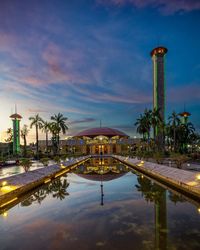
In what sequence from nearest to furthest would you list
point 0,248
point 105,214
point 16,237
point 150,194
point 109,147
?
1. point 0,248
2. point 16,237
3. point 105,214
4. point 150,194
5. point 109,147

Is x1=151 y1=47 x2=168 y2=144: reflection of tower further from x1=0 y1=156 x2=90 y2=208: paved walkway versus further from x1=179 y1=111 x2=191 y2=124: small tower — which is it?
x1=179 y1=111 x2=191 y2=124: small tower

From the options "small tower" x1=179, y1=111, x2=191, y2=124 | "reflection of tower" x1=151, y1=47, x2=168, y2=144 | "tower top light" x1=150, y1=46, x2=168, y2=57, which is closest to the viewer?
"reflection of tower" x1=151, y1=47, x2=168, y2=144

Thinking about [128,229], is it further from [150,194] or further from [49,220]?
[150,194]

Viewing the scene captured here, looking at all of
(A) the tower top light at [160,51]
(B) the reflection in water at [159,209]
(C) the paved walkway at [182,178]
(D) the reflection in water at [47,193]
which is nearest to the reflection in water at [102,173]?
(D) the reflection in water at [47,193]

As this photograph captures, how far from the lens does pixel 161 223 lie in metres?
8.29

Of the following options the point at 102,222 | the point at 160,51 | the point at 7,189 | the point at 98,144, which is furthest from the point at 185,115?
the point at 102,222

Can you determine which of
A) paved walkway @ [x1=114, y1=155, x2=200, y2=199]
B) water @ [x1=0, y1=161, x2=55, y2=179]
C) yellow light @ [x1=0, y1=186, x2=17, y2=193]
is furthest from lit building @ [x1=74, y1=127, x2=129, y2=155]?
yellow light @ [x1=0, y1=186, x2=17, y2=193]

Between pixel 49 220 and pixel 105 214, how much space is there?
240 cm

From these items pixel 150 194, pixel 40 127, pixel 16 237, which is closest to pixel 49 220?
pixel 16 237

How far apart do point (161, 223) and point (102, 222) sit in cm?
226

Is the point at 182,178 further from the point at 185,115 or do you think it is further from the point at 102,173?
the point at 185,115

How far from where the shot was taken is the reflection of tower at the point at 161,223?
254 inches

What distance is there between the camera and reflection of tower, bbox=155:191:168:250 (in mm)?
6459

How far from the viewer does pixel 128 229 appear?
303 inches
